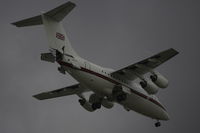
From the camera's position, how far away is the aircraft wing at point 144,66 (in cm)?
2678

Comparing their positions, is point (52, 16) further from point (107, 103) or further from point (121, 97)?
point (107, 103)

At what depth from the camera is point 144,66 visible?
27.7 m

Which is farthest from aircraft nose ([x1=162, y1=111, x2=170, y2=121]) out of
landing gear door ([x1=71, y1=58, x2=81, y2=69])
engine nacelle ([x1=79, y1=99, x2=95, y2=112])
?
landing gear door ([x1=71, y1=58, x2=81, y2=69])

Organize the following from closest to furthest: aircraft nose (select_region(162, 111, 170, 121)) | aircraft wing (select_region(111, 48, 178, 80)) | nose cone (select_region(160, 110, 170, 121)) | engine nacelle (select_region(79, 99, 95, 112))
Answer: aircraft wing (select_region(111, 48, 178, 80))
engine nacelle (select_region(79, 99, 95, 112))
nose cone (select_region(160, 110, 170, 121))
aircraft nose (select_region(162, 111, 170, 121))

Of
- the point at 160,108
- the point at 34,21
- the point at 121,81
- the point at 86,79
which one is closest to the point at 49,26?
the point at 34,21

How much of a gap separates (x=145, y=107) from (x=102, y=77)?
14.7ft

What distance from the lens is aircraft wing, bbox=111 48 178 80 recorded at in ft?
87.9

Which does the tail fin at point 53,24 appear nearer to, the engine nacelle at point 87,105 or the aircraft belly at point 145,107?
the aircraft belly at point 145,107

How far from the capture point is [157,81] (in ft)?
91.6

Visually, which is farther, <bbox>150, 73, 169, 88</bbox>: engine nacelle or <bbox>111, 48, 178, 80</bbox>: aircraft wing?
<bbox>150, 73, 169, 88</bbox>: engine nacelle

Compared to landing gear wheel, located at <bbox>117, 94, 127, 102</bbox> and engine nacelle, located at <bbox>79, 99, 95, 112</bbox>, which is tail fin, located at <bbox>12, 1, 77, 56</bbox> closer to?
landing gear wheel, located at <bbox>117, 94, 127, 102</bbox>

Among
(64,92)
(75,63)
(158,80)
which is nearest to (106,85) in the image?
(75,63)

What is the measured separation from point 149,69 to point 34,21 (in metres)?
7.42

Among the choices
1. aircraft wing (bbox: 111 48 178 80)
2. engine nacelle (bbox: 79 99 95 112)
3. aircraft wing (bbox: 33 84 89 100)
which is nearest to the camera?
aircraft wing (bbox: 111 48 178 80)
